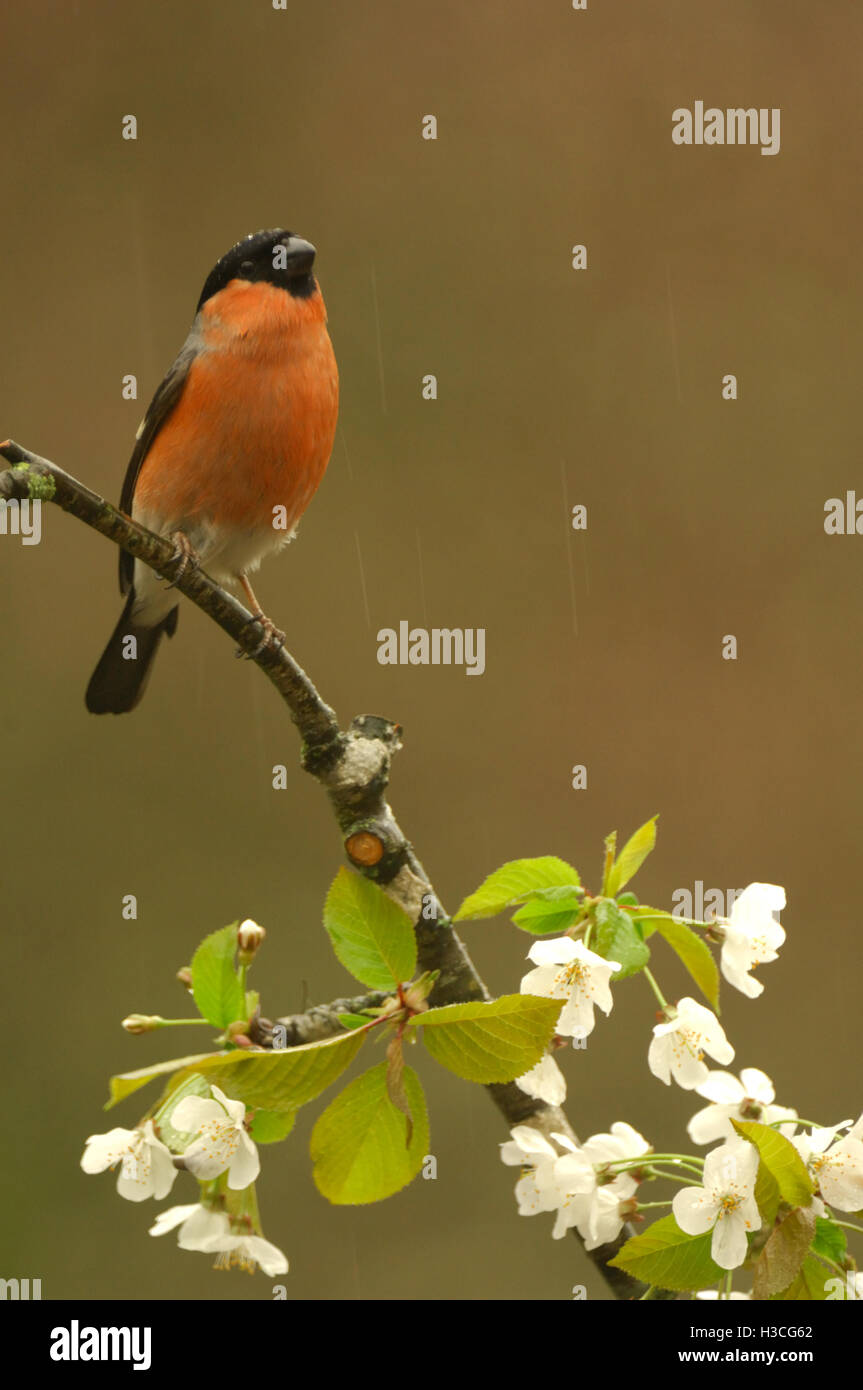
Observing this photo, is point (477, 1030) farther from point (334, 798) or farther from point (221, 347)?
point (221, 347)

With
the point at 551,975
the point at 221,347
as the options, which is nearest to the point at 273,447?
the point at 221,347

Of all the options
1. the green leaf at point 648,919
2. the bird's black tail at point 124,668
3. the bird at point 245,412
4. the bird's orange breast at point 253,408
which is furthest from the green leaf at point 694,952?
the bird's black tail at point 124,668

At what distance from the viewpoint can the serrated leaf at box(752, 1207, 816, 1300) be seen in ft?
1.74

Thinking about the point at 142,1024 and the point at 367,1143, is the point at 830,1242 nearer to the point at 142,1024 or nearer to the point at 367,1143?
the point at 367,1143

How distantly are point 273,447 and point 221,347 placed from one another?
0.12 metres

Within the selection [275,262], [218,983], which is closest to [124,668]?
[275,262]

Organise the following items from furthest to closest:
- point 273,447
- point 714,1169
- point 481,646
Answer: point 481,646 → point 273,447 → point 714,1169

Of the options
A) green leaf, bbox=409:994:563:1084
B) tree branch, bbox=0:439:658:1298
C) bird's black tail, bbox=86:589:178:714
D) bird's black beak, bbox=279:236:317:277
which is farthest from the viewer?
bird's black tail, bbox=86:589:178:714

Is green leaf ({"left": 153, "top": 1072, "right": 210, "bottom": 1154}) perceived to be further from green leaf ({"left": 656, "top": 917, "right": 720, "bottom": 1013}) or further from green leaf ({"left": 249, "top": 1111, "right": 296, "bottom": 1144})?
green leaf ({"left": 656, "top": 917, "right": 720, "bottom": 1013})

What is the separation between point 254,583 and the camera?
2605mm

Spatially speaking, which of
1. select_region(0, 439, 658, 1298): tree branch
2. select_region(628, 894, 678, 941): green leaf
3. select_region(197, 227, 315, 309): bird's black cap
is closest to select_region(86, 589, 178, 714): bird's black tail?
select_region(197, 227, 315, 309): bird's black cap

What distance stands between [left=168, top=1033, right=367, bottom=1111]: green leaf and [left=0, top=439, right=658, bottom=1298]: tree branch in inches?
7.2

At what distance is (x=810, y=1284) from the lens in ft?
1.84

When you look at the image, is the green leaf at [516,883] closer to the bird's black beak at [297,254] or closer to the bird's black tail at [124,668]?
the bird's black beak at [297,254]
